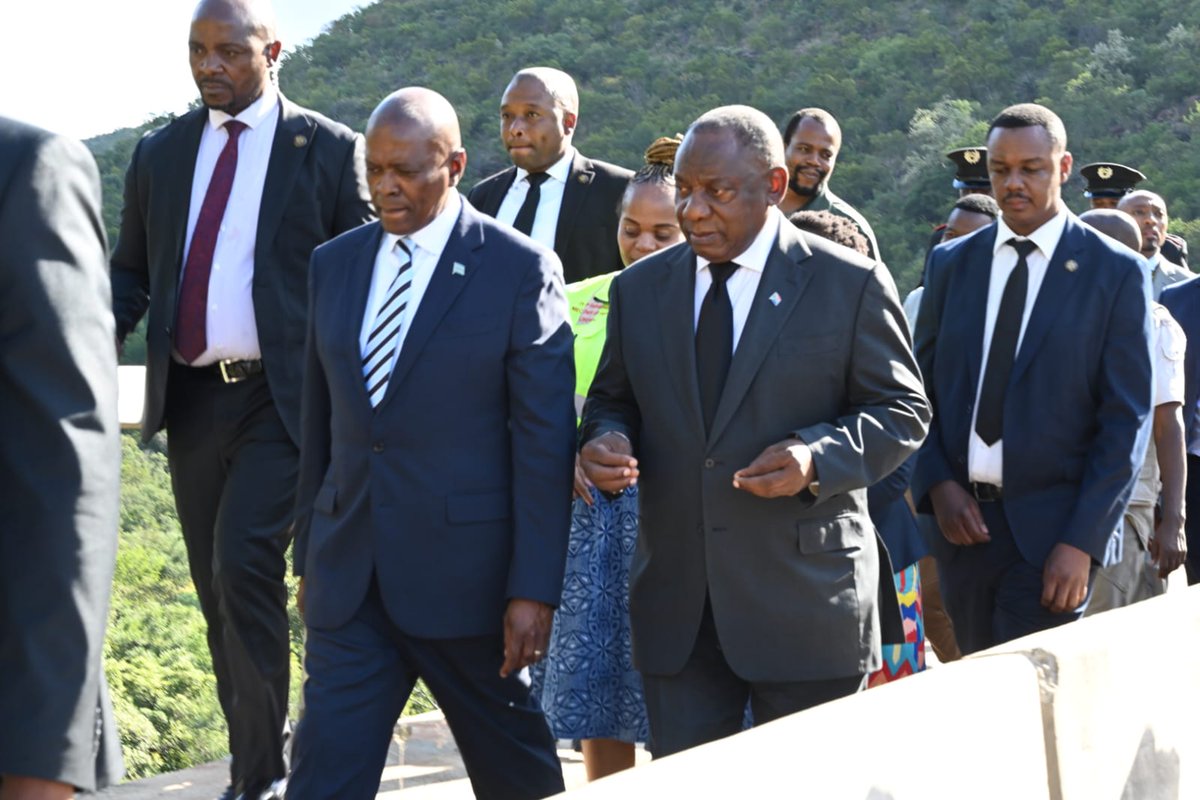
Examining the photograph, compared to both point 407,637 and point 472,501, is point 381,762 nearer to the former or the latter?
point 407,637

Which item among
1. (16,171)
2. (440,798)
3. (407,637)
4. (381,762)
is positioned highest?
(16,171)

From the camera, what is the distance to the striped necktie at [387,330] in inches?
178

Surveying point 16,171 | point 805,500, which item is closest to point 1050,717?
point 805,500

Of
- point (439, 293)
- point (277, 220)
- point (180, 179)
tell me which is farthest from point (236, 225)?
point (439, 293)

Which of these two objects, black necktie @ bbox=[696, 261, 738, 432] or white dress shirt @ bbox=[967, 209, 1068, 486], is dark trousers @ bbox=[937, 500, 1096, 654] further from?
black necktie @ bbox=[696, 261, 738, 432]

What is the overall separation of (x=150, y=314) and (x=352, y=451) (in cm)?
145

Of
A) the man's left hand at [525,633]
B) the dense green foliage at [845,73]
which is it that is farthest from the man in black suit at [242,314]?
the dense green foliage at [845,73]

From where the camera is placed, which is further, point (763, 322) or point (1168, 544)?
point (1168, 544)

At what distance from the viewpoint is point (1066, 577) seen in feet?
17.0

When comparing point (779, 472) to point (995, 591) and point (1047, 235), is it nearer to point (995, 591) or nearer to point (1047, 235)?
point (995, 591)

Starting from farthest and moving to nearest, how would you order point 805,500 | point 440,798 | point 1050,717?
point 440,798 → point 805,500 → point 1050,717

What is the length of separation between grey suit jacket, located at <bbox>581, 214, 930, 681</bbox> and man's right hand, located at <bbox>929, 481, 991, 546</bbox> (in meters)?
1.00

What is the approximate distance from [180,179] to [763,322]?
2242mm

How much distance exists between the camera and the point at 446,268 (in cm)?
453
